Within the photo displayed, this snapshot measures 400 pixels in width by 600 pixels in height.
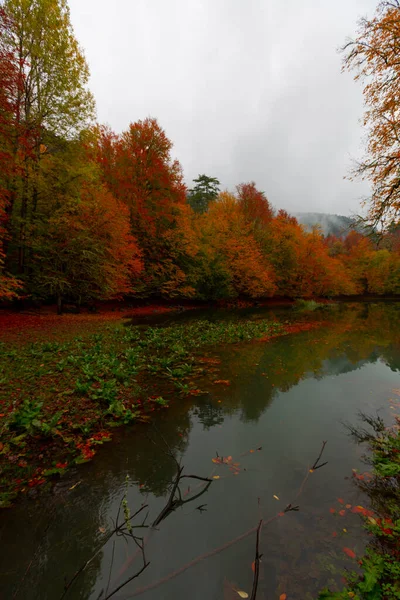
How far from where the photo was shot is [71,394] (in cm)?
606

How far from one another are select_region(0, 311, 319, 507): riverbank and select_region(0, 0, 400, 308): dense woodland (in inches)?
157

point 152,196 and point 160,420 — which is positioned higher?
point 152,196

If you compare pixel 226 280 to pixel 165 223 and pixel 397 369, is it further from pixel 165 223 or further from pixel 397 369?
pixel 397 369

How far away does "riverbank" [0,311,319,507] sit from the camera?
4234 mm

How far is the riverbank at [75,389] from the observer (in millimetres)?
4234

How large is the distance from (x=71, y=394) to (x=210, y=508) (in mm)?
4094

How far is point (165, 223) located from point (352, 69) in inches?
717

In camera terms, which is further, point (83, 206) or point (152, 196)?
point (152, 196)

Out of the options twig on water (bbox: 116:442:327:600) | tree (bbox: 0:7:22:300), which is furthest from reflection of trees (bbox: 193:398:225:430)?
tree (bbox: 0:7:22:300)

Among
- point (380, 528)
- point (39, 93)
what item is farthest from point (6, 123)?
point (380, 528)

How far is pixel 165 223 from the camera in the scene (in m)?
25.1

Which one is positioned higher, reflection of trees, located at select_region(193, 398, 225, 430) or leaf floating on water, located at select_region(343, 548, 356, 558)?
leaf floating on water, located at select_region(343, 548, 356, 558)

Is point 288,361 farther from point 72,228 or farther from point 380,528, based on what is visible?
point 72,228

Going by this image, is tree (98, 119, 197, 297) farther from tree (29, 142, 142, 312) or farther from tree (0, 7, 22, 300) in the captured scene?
tree (0, 7, 22, 300)
